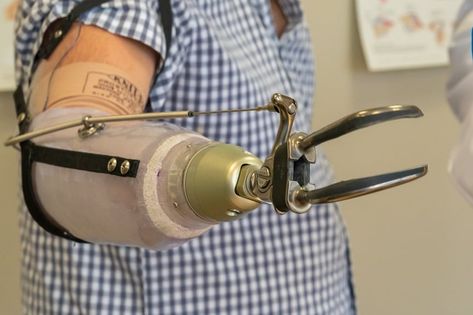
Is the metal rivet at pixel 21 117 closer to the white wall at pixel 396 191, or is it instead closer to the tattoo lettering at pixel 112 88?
the tattoo lettering at pixel 112 88

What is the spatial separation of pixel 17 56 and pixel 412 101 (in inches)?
27.9

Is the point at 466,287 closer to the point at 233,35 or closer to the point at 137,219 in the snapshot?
the point at 233,35

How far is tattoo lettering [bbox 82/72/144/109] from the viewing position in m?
0.41

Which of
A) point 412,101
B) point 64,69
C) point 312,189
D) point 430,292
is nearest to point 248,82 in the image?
point 64,69

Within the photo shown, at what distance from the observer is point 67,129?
38cm

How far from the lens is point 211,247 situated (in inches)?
22.5

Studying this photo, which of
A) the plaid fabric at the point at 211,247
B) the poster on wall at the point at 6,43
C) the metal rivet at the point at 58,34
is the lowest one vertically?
the plaid fabric at the point at 211,247

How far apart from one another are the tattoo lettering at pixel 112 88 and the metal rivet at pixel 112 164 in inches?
2.4

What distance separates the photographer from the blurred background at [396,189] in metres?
1.07

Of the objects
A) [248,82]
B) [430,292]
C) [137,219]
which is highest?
[248,82]

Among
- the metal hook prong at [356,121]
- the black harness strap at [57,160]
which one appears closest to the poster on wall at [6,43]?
the black harness strap at [57,160]

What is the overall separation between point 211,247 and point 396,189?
600mm

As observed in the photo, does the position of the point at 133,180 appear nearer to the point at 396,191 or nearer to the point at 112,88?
the point at 112,88

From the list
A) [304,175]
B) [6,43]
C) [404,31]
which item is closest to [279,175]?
[304,175]
